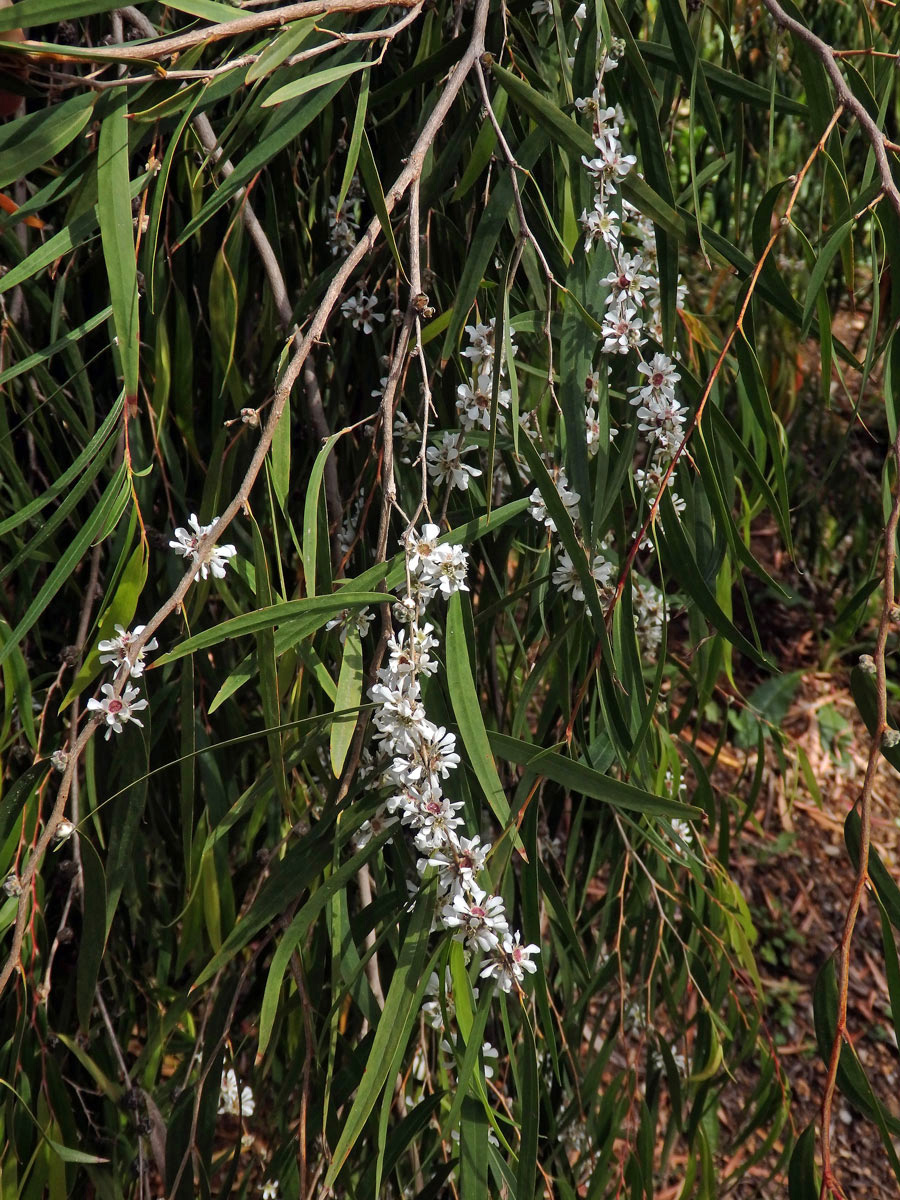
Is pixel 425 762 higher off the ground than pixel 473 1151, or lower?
higher

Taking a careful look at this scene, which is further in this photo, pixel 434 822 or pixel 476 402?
pixel 476 402

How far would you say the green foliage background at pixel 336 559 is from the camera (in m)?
0.55

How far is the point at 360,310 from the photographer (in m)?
0.78

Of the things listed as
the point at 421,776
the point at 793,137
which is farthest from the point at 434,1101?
the point at 793,137

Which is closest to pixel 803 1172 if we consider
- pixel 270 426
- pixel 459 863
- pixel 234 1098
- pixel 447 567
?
pixel 459 863

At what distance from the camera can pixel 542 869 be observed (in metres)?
0.76

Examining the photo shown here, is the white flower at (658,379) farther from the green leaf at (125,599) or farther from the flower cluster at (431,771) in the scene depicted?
the green leaf at (125,599)

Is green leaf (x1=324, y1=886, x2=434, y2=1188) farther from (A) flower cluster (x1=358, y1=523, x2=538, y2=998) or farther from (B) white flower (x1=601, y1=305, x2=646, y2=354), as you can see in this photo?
(B) white flower (x1=601, y1=305, x2=646, y2=354)

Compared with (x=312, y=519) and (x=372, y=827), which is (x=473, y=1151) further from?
(x=312, y=519)

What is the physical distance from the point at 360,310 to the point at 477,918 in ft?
1.56

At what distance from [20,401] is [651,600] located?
63 cm

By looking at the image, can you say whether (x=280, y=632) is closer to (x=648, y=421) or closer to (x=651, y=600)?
(x=648, y=421)

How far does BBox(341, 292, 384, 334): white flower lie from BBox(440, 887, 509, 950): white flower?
1.49 ft

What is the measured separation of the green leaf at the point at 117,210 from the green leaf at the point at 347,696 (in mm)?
176
